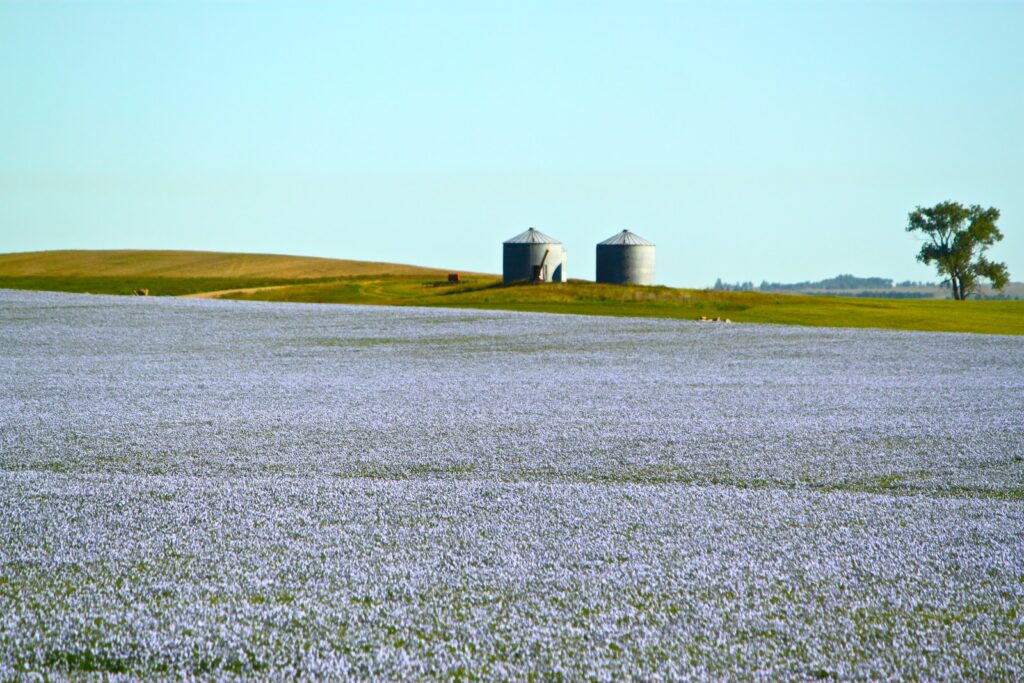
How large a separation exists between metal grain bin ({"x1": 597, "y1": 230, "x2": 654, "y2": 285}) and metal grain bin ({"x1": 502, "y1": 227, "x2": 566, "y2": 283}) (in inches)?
111

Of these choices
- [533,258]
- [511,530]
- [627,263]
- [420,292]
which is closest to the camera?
[511,530]

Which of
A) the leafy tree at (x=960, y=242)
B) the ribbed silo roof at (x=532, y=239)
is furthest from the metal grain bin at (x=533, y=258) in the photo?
the leafy tree at (x=960, y=242)

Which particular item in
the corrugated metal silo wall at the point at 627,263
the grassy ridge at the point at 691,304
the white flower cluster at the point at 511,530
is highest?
the corrugated metal silo wall at the point at 627,263

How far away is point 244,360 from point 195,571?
16138 millimetres

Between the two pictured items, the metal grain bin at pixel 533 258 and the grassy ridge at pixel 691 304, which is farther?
the metal grain bin at pixel 533 258

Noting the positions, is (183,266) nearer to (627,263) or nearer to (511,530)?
(627,263)

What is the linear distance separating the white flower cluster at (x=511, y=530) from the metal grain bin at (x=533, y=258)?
49115mm

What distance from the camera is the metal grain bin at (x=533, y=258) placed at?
2623 inches

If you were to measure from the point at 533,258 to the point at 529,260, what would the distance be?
338 millimetres

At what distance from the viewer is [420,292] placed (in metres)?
55.7

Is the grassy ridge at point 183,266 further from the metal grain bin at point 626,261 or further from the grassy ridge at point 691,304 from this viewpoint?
the grassy ridge at point 691,304

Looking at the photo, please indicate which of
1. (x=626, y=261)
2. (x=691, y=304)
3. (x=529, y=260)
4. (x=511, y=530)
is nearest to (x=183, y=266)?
(x=529, y=260)

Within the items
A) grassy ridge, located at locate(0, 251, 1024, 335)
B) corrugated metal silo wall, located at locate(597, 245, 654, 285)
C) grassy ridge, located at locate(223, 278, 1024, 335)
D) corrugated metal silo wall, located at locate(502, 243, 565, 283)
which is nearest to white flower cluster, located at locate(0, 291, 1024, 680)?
grassy ridge, located at locate(223, 278, 1024, 335)

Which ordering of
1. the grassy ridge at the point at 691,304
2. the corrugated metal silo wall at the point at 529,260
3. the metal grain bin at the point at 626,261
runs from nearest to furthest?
the grassy ridge at the point at 691,304
the metal grain bin at the point at 626,261
the corrugated metal silo wall at the point at 529,260
